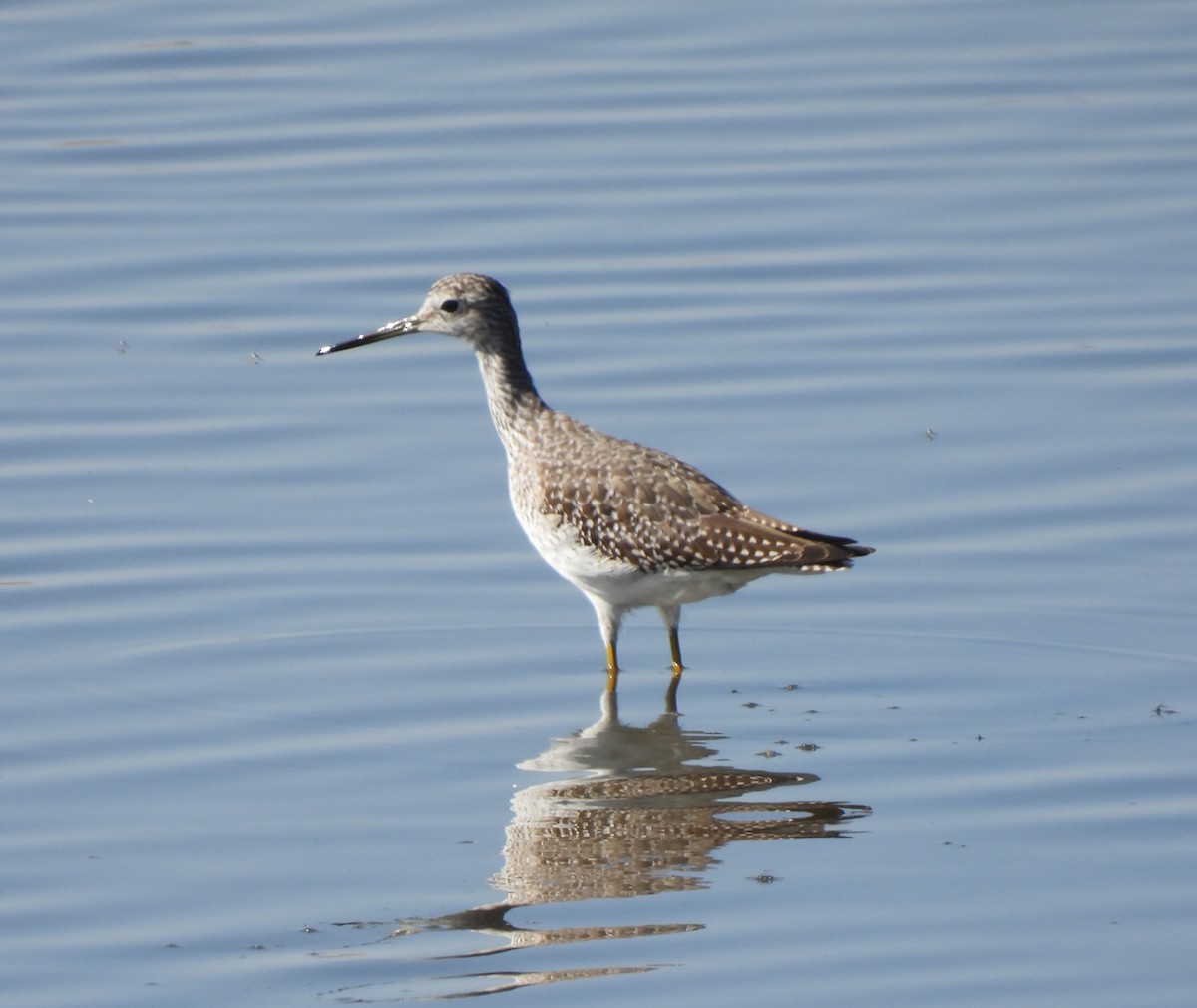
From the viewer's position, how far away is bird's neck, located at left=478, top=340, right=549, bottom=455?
9648 mm

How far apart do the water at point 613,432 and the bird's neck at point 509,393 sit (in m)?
0.64

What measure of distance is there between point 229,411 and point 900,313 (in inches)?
153

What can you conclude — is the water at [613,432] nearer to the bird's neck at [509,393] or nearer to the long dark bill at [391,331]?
the bird's neck at [509,393]

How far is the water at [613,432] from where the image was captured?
21.2 feet

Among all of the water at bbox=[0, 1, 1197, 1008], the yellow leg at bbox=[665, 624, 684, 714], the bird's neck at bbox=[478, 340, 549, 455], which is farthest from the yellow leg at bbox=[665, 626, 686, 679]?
the bird's neck at bbox=[478, 340, 549, 455]

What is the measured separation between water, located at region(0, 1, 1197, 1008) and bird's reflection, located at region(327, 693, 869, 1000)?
0.02 meters

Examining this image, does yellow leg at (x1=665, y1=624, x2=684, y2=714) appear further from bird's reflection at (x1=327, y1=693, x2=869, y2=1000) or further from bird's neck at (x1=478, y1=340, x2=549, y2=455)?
bird's neck at (x1=478, y1=340, x2=549, y2=455)

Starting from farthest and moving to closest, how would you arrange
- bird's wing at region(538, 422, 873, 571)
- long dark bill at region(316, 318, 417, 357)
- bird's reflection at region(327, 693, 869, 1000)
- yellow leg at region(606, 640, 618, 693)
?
long dark bill at region(316, 318, 417, 357) < yellow leg at region(606, 640, 618, 693) < bird's wing at region(538, 422, 873, 571) < bird's reflection at region(327, 693, 869, 1000)

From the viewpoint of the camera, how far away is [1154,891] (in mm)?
6480

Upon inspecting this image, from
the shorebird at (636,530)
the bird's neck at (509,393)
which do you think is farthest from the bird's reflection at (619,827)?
the bird's neck at (509,393)

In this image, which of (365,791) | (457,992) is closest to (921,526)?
(365,791)

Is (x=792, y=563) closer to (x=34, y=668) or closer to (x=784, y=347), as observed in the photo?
(x=34, y=668)

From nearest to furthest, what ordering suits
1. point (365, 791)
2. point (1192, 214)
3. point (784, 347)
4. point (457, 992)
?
1. point (457, 992)
2. point (365, 791)
3. point (784, 347)
4. point (1192, 214)

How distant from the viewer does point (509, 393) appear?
9.73 metres
